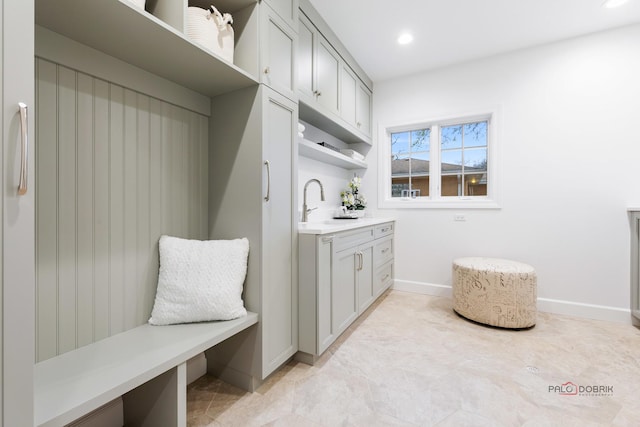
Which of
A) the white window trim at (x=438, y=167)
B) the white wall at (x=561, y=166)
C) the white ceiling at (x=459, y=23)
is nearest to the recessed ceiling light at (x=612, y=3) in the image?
the white ceiling at (x=459, y=23)

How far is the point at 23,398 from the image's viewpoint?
739mm

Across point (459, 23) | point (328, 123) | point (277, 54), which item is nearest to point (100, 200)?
point (277, 54)

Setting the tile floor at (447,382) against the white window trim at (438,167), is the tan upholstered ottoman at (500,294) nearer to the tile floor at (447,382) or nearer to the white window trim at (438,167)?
the tile floor at (447,382)

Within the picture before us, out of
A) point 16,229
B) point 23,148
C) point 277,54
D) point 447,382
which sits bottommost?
point 447,382

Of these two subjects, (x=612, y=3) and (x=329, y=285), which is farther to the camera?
(x=612, y=3)

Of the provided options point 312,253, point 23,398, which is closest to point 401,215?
point 312,253

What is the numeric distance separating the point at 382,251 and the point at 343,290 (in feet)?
3.29

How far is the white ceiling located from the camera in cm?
223

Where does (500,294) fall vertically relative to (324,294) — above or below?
below

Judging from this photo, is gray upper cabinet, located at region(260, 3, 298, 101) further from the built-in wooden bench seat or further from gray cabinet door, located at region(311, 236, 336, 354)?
the built-in wooden bench seat

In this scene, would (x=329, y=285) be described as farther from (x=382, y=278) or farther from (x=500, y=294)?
(x=500, y=294)

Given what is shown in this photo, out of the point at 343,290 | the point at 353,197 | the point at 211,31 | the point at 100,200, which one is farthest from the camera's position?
the point at 353,197

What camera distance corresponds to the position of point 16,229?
0.72 metres

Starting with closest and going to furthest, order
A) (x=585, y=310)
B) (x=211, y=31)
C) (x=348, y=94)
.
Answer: (x=211, y=31) → (x=585, y=310) → (x=348, y=94)
